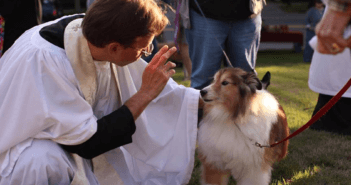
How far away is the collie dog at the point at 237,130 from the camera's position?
2535 mm

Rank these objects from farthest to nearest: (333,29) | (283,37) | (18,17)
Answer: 1. (283,37)
2. (18,17)
3. (333,29)

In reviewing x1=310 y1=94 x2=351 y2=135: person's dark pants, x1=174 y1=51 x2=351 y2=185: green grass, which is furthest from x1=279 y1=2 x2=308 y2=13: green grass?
x1=310 y1=94 x2=351 y2=135: person's dark pants

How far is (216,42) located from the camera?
3.02 meters

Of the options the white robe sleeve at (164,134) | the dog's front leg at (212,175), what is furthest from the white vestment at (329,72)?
the white robe sleeve at (164,134)

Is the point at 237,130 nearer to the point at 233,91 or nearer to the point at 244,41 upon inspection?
the point at 233,91

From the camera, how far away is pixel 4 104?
180cm

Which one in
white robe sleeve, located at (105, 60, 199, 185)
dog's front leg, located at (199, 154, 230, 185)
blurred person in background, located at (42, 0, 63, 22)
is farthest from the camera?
blurred person in background, located at (42, 0, 63, 22)

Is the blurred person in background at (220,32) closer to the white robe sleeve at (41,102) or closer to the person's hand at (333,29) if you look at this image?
the white robe sleeve at (41,102)

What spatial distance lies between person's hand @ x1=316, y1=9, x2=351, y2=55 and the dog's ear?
1.73 meters

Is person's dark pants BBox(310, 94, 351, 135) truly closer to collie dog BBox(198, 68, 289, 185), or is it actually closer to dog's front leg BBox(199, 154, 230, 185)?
collie dog BBox(198, 68, 289, 185)

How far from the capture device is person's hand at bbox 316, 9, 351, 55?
0.85 m

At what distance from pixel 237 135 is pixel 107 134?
106 cm

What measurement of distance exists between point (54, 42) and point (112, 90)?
0.52 metres

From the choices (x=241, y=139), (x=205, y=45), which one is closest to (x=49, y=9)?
(x=205, y=45)
